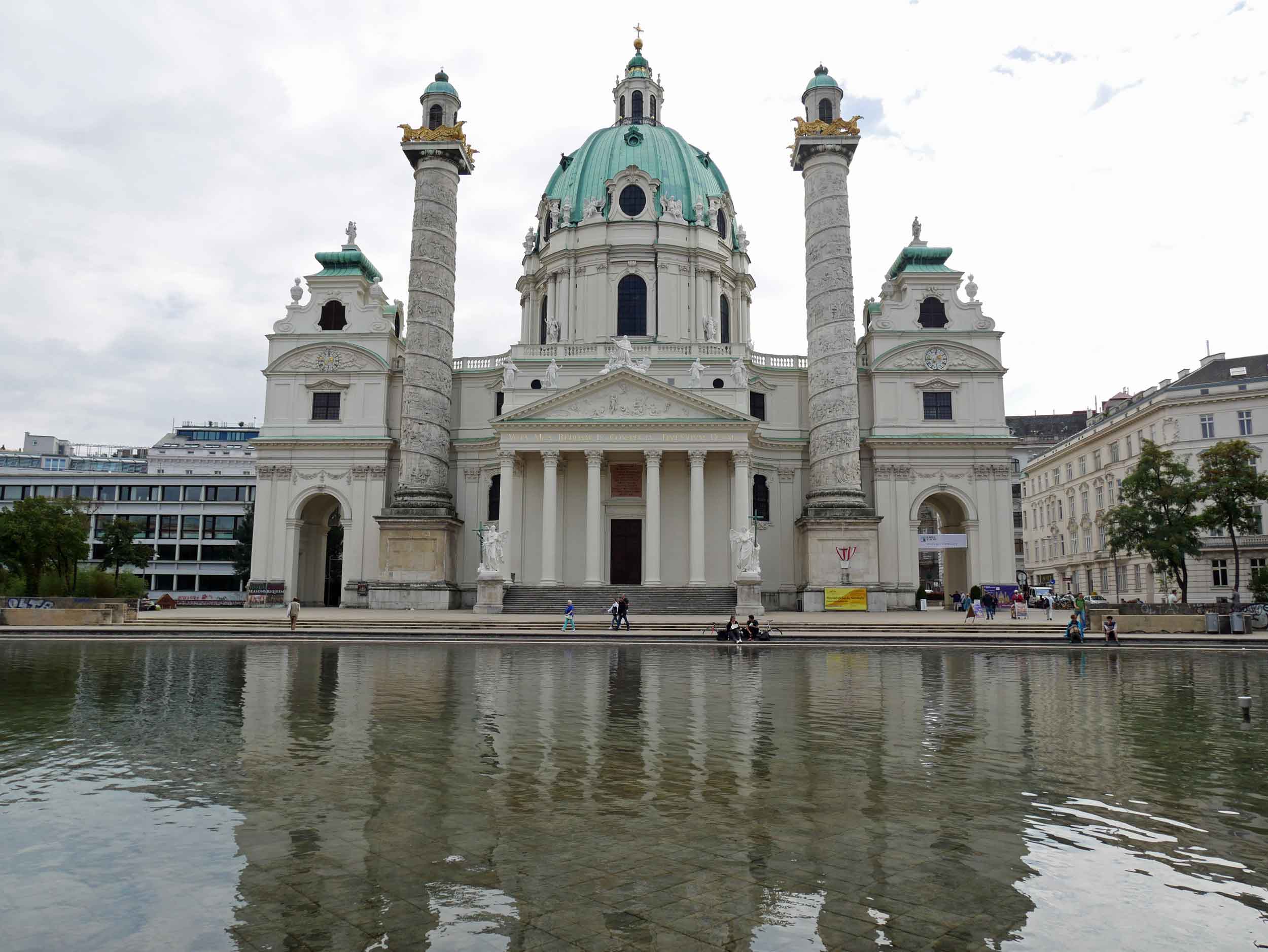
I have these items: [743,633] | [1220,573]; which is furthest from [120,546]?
[1220,573]

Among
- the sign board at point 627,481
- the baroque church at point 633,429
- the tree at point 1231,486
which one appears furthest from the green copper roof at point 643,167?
the tree at point 1231,486

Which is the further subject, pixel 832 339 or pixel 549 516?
pixel 832 339

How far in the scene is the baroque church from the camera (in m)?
43.6

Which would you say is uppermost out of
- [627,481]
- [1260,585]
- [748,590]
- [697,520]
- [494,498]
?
[627,481]

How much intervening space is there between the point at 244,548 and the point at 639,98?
4789cm

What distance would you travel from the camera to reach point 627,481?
46562 mm

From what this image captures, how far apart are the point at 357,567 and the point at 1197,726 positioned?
42.8 meters

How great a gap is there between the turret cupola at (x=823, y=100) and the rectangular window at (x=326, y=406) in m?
29.0

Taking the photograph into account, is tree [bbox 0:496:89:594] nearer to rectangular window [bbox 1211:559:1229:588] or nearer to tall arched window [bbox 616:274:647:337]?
tall arched window [bbox 616:274:647:337]

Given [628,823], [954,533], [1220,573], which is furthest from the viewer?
[1220,573]

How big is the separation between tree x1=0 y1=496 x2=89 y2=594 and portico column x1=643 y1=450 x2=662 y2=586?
2889cm

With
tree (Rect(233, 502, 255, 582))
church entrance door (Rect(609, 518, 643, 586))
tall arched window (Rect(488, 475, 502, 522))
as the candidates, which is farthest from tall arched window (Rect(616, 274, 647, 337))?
tree (Rect(233, 502, 255, 582))

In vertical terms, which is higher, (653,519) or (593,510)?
(593,510)

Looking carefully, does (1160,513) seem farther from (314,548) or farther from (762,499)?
(314,548)
